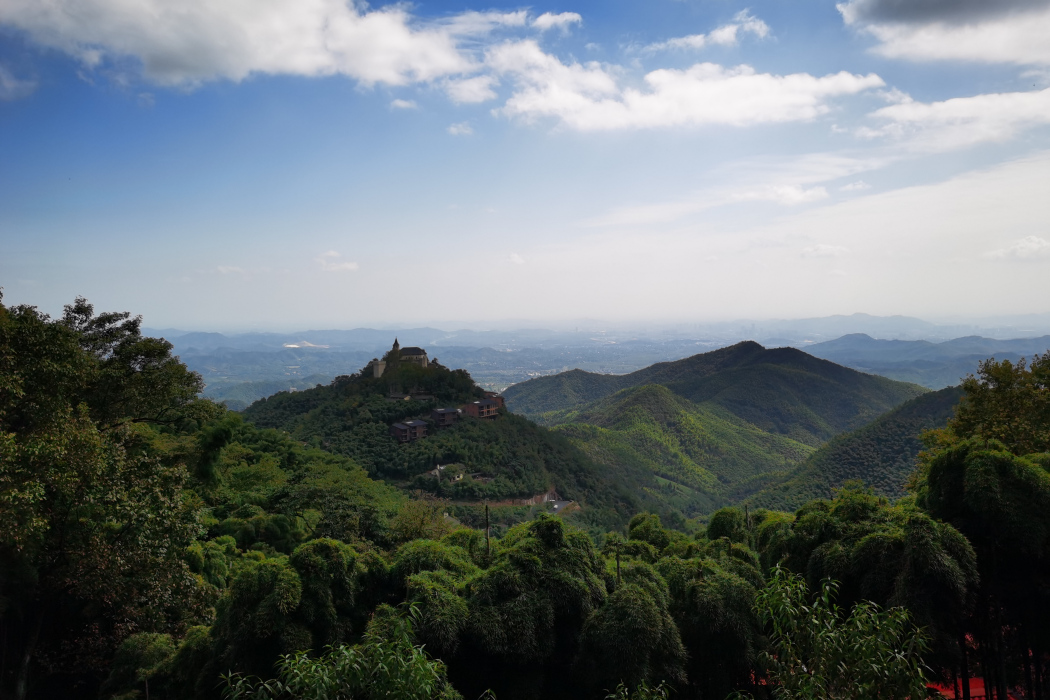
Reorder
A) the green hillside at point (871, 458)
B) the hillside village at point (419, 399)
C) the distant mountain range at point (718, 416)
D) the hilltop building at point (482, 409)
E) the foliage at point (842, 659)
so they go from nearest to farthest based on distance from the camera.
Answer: the foliage at point (842, 659)
the hillside village at point (419, 399)
the green hillside at point (871, 458)
the hilltop building at point (482, 409)
the distant mountain range at point (718, 416)

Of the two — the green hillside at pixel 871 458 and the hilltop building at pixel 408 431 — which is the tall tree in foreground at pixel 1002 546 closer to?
the hilltop building at pixel 408 431

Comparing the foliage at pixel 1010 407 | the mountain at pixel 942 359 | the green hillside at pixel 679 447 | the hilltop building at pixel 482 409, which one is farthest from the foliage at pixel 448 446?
the mountain at pixel 942 359

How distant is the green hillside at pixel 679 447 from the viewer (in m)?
51.7

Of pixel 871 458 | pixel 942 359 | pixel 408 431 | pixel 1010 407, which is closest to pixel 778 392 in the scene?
pixel 871 458

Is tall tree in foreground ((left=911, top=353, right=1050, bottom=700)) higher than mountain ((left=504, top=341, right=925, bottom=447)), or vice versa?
tall tree in foreground ((left=911, top=353, right=1050, bottom=700))

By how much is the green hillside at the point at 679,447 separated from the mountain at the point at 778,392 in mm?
5450

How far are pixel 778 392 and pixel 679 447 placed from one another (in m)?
28.1

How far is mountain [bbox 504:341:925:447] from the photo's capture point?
76.3 m

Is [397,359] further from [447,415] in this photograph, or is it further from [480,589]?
[480,589]

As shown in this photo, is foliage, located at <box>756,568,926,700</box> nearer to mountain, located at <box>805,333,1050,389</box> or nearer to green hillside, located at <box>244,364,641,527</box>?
green hillside, located at <box>244,364,641,527</box>

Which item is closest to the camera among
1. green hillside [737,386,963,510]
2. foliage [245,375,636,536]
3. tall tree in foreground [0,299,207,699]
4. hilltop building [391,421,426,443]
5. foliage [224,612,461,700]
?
foliage [224,612,461,700]

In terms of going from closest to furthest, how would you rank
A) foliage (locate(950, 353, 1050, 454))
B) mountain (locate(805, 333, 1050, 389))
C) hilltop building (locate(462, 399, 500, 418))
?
foliage (locate(950, 353, 1050, 454))
hilltop building (locate(462, 399, 500, 418))
mountain (locate(805, 333, 1050, 389))

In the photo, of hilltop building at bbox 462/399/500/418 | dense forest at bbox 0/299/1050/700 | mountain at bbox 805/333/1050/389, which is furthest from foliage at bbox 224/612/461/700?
mountain at bbox 805/333/1050/389

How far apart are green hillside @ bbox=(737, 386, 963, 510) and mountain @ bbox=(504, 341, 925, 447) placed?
75.7ft
